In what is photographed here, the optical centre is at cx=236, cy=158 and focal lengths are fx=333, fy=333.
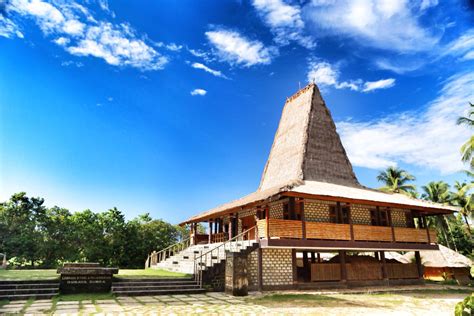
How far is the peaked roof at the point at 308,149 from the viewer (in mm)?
17281

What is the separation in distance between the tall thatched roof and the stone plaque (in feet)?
19.0

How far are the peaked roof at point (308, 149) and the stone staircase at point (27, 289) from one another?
1058 cm

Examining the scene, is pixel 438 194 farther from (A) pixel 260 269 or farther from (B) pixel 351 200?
(A) pixel 260 269

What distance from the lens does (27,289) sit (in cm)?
961

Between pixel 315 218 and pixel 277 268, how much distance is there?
2.86 meters

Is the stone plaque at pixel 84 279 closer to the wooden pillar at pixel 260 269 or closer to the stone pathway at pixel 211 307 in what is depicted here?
the stone pathway at pixel 211 307

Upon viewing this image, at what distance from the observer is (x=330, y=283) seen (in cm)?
1397

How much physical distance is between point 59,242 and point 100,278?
16274mm

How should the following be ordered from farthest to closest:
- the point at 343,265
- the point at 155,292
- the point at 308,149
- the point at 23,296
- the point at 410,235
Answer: the point at 308,149
the point at 410,235
the point at 343,265
the point at 155,292
the point at 23,296

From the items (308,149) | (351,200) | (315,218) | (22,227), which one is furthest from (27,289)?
(22,227)

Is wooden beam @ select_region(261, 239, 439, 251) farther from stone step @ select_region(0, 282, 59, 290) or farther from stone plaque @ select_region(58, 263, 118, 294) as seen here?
stone step @ select_region(0, 282, 59, 290)

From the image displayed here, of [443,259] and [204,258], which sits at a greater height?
[443,259]

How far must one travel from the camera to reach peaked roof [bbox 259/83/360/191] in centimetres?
1728

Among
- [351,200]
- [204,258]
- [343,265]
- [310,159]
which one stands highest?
[310,159]
